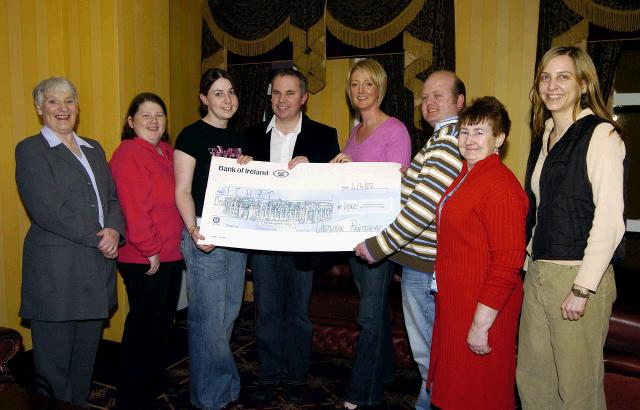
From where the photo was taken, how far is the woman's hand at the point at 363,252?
7.59 ft

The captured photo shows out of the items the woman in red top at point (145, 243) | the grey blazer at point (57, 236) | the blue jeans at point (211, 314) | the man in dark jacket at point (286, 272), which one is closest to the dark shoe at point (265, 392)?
the man in dark jacket at point (286, 272)

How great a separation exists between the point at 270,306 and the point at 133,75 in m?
1.96

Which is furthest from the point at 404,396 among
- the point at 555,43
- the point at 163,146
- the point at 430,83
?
the point at 555,43

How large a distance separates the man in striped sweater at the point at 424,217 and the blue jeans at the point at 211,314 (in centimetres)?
71

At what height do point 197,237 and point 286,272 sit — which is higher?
point 197,237

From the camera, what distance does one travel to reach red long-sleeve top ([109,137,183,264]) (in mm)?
2393

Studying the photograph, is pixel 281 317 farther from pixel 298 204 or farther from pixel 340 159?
pixel 340 159

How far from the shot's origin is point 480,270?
182 cm

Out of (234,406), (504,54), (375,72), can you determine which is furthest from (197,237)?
(504,54)

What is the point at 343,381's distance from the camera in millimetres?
3207

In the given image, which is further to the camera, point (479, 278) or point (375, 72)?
point (375, 72)

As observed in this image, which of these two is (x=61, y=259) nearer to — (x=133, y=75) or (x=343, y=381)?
(x=133, y=75)

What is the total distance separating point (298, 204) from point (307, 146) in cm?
35

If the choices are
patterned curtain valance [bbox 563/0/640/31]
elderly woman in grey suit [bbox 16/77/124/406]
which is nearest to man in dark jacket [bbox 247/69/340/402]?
elderly woman in grey suit [bbox 16/77/124/406]
